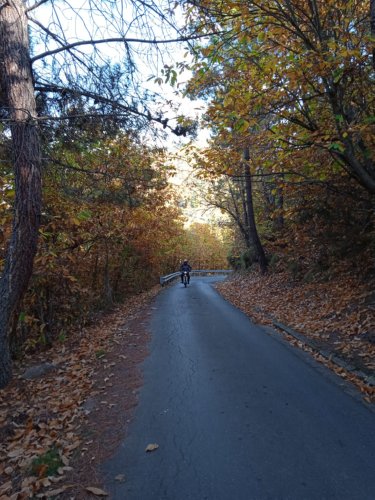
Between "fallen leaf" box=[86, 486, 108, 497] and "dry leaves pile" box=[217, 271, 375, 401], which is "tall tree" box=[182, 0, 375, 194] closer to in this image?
"dry leaves pile" box=[217, 271, 375, 401]

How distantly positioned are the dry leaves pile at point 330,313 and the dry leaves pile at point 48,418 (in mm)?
4182

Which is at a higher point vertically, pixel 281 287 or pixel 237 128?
pixel 237 128

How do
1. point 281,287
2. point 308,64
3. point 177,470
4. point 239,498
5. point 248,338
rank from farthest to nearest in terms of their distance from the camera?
point 281,287 → point 248,338 → point 308,64 → point 177,470 → point 239,498

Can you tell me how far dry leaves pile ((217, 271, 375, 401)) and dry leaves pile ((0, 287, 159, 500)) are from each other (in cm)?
418

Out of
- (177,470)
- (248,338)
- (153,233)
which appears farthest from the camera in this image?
(153,233)

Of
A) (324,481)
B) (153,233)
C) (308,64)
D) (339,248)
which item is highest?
(308,64)

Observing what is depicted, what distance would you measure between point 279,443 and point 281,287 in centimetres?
1213

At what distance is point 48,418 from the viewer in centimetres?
523

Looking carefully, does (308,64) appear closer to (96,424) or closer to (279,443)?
(279,443)

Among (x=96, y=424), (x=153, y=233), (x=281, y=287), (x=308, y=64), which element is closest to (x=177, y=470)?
(x=96, y=424)

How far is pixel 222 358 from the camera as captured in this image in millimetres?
7363

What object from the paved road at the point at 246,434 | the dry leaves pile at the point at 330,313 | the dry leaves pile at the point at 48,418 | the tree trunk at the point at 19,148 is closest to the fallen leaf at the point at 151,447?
the paved road at the point at 246,434

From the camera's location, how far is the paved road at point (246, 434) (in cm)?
333

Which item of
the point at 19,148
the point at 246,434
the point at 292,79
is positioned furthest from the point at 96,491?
the point at 292,79
